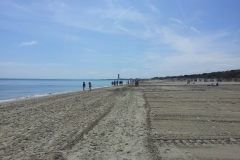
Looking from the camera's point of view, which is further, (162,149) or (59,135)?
(59,135)

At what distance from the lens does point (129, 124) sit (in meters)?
9.26

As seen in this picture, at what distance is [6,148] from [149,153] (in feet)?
13.1

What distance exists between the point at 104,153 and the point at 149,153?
1.16 meters

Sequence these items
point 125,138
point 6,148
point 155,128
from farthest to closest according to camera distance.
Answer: point 155,128, point 125,138, point 6,148

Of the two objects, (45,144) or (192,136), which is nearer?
(45,144)

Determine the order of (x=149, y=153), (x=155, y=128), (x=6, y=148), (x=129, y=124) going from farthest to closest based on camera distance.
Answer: (x=129, y=124) → (x=155, y=128) → (x=6, y=148) → (x=149, y=153)

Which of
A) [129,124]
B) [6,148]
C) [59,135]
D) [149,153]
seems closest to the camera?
[149,153]

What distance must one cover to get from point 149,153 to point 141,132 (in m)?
2.22

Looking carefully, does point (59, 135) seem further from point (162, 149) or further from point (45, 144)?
point (162, 149)

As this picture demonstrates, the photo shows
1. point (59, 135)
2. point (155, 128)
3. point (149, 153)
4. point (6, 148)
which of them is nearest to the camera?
point (149, 153)

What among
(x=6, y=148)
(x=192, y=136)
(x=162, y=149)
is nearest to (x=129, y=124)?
(x=192, y=136)

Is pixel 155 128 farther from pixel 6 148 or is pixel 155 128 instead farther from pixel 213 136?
pixel 6 148

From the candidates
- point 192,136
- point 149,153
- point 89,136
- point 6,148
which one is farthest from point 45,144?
point 192,136

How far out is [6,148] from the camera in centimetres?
617
